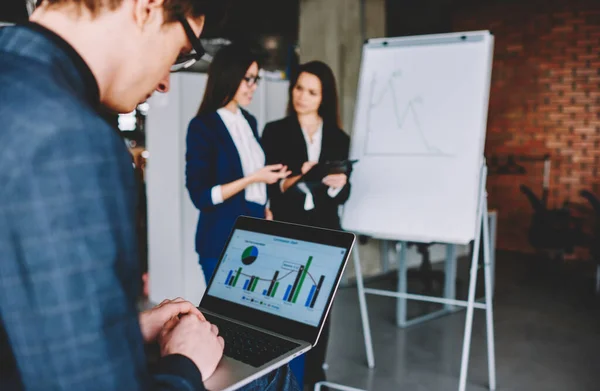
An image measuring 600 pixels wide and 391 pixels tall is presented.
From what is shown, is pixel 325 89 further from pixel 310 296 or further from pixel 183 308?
pixel 183 308

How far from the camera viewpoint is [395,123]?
9.20 ft

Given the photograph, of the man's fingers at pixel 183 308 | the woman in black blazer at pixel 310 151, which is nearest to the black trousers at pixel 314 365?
the woman in black blazer at pixel 310 151

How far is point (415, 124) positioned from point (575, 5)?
4.15 meters

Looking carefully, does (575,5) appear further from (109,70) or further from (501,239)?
(109,70)

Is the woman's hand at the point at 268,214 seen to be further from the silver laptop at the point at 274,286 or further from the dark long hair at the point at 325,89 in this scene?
the silver laptop at the point at 274,286

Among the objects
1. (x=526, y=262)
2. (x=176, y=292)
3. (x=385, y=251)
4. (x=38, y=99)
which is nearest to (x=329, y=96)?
(x=176, y=292)

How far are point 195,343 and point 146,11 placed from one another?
1.45 feet

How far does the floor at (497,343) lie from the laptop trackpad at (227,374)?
1986 millimetres

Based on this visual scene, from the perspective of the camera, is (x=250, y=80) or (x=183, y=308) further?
(x=250, y=80)

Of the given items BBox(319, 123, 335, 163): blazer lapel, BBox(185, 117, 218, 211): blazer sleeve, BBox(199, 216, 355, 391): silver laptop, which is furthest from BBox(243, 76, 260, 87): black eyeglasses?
BBox(199, 216, 355, 391): silver laptop

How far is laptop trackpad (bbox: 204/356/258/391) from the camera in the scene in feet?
2.74

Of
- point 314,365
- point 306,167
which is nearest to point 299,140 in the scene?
point 306,167

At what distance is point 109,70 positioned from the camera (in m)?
0.65

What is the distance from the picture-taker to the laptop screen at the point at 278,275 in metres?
1.14
